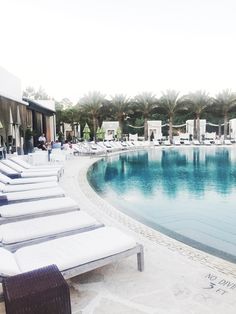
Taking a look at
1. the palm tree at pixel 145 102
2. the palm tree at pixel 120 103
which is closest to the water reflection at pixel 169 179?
the palm tree at pixel 120 103

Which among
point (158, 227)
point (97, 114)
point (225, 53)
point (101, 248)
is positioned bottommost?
point (158, 227)

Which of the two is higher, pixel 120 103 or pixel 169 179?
pixel 120 103

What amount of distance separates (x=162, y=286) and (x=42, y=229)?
1.64 metres

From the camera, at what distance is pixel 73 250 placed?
3.58 metres

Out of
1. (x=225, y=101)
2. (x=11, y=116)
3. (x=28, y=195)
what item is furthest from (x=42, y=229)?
(x=225, y=101)

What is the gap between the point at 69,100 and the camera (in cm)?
5850

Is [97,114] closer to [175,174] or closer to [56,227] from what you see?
[175,174]

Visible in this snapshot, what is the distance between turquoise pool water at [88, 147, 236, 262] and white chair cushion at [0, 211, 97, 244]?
1.94m

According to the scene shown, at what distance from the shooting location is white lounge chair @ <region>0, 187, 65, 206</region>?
6191 mm

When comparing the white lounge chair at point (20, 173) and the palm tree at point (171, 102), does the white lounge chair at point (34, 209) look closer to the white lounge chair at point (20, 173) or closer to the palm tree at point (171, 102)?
the white lounge chair at point (20, 173)

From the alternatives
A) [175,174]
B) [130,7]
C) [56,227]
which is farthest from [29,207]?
[130,7]

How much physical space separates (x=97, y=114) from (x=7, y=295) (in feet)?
110

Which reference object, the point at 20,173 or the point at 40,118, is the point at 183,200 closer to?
the point at 20,173

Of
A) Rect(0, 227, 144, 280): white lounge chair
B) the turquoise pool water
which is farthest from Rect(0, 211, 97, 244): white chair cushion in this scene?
the turquoise pool water
